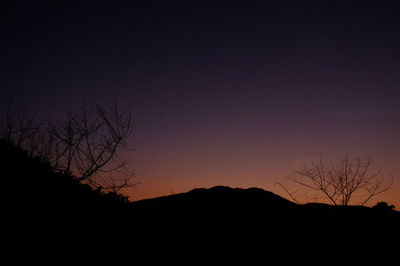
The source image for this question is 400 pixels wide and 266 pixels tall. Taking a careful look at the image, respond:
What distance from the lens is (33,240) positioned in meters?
4.17

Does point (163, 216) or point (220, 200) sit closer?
point (163, 216)

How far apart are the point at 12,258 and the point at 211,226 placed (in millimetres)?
6768

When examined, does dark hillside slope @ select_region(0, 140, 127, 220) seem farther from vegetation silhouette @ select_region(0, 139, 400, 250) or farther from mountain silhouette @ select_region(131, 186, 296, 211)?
mountain silhouette @ select_region(131, 186, 296, 211)

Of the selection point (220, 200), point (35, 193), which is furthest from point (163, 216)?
point (35, 193)

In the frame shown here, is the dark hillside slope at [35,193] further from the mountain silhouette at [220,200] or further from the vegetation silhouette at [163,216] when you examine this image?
the mountain silhouette at [220,200]

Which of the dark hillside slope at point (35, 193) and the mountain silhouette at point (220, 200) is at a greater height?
the mountain silhouette at point (220, 200)

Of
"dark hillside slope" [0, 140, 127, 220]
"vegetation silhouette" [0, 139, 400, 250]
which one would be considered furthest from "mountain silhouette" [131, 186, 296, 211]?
"dark hillside slope" [0, 140, 127, 220]

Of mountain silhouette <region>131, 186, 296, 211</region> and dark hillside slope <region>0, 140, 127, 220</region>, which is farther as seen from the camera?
mountain silhouette <region>131, 186, 296, 211</region>

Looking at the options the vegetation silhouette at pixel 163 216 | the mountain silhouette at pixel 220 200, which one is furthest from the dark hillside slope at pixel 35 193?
the mountain silhouette at pixel 220 200

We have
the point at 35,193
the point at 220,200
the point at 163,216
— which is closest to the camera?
the point at 35,193

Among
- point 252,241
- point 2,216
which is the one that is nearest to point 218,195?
point 252,241

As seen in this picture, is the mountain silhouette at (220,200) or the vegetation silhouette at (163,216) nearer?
the vegetation silhouette at (163,216)

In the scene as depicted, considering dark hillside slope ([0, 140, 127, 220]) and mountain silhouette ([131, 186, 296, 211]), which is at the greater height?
mountain silhouette ([131, 186, 296, 211])

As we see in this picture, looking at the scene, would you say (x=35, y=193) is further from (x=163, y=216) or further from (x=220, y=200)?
(x=220, y=200)
